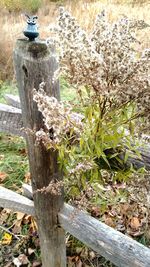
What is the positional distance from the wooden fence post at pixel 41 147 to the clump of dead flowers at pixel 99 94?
0.16m

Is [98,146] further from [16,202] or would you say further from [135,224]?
[135,224]

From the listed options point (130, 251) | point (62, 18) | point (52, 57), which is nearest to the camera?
point (62, 18)

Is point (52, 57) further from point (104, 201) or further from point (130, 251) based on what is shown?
point (104, 201)

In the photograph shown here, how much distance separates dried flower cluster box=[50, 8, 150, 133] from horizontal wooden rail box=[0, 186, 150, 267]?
643mm

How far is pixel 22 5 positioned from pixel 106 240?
28.9ft

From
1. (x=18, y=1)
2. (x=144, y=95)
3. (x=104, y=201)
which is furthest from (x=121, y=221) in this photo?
(x=18, y=1)

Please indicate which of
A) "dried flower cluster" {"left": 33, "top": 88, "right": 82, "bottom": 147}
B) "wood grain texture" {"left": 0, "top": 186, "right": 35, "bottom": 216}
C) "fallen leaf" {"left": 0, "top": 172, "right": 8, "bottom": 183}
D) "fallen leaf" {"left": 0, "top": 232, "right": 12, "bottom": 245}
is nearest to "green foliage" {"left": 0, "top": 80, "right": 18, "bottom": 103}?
"fallen leaf" {"left": 0, "top": 172, "right": 8, "bottom": 183}

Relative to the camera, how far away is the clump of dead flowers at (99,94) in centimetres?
101

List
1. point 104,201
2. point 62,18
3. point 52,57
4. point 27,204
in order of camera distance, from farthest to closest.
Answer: point 104,201, point 27,204, point 52,57, point 62,18

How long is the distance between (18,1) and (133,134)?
9.29 meters

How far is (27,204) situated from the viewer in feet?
6.39

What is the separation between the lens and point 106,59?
103 cm

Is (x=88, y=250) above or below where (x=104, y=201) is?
below

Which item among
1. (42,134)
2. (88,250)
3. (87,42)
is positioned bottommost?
(88,250)
